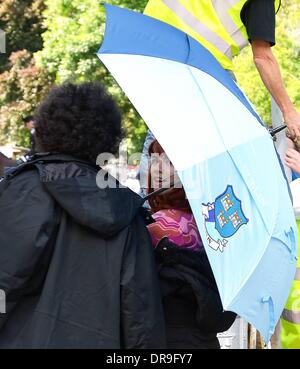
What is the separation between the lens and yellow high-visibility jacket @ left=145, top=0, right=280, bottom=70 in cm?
422

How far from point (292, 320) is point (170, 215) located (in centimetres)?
127

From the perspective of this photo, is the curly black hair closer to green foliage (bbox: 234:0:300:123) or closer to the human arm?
A: the human arm

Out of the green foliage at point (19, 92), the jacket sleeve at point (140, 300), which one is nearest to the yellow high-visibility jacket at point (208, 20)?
the jacket sleeve at point (140, 300)

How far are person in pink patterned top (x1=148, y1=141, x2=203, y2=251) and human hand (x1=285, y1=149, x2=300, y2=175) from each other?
659mm

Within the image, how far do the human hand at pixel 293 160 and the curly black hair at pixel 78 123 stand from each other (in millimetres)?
996

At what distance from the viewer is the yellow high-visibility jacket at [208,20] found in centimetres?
422

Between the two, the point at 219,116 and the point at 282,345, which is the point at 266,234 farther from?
the point at 282,345

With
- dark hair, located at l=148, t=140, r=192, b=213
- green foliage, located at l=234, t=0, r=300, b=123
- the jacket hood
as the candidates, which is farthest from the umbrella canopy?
green foliage, located at l=234, t=0, r=300, b=123

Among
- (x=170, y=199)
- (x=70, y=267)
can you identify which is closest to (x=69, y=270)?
(x=70, y=267)

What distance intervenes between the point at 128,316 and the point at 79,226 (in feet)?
1.17

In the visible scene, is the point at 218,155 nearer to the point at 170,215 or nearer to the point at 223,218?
the point at 223,218

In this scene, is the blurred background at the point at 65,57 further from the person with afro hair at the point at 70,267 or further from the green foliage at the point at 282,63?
the person with afro hair at the point at 70,267

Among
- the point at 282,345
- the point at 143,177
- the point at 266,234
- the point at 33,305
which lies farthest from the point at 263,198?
the point at 282,345

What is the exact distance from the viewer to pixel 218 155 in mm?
3025
